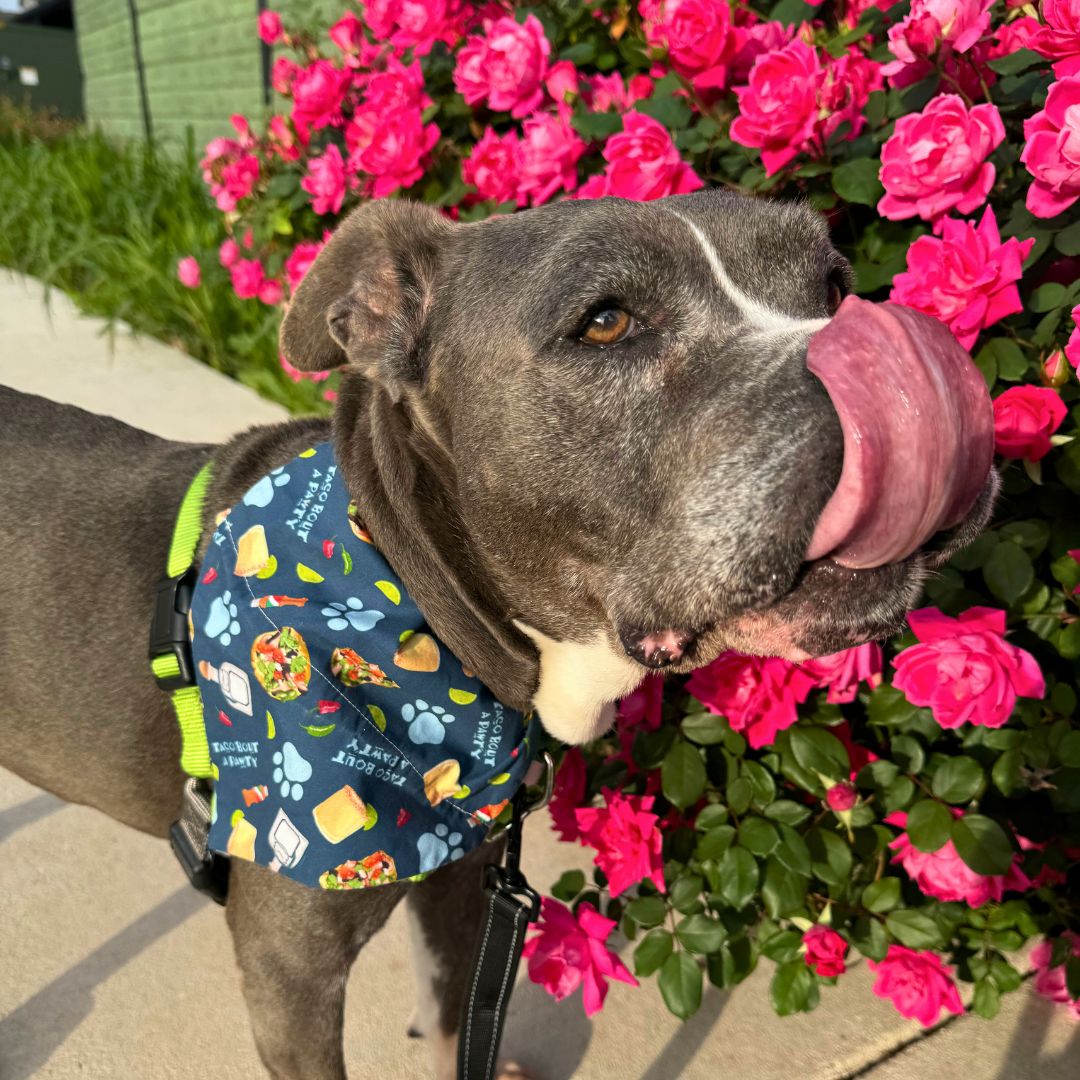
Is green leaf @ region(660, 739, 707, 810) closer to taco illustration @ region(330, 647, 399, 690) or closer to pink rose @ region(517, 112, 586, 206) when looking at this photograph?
taco illustration @ region(330, 647, 399, 690)

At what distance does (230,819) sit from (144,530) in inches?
30.4

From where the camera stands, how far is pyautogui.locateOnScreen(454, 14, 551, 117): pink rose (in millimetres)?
2939

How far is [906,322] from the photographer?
1441 millimetres

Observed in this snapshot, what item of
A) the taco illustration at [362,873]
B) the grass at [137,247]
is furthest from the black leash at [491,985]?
the grass at [137,247]

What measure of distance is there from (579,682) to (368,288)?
3.44 feet

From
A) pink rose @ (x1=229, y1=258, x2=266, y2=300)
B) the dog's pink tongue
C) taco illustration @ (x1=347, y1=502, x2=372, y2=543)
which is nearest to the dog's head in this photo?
the dog's pink tongue

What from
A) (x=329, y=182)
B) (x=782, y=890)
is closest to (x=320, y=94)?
(x=329, y=182)

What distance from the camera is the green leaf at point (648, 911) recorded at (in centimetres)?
251

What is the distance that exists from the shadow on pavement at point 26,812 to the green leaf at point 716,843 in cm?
237

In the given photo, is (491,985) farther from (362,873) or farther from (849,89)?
(849,89)

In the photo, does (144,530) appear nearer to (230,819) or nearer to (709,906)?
(230,819)

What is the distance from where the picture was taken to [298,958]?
1979 mm

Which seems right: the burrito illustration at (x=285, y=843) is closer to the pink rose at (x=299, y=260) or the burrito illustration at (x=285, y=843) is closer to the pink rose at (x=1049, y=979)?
the pink rose at (x=1049, y=979)

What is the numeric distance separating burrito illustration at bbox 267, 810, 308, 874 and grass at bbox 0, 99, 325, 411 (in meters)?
3.72
